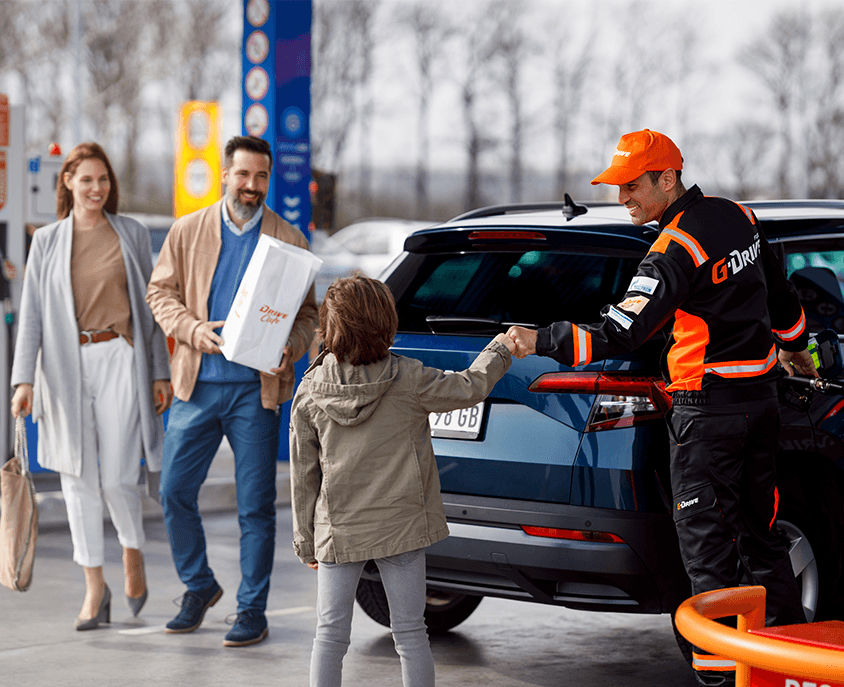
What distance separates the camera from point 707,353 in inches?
145

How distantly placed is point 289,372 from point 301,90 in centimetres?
431

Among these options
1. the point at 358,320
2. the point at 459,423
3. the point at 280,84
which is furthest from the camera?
the point at 280,84

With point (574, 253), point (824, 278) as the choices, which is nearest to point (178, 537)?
point (574, 253)

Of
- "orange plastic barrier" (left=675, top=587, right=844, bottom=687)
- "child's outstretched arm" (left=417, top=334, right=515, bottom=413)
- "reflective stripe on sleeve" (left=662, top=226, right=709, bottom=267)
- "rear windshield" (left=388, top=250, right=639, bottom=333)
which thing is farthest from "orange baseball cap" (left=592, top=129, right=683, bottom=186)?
"orange plastic barrier" (left=675, top=587, right=844, bottom=687)

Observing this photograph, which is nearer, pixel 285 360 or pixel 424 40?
pixel 285 360

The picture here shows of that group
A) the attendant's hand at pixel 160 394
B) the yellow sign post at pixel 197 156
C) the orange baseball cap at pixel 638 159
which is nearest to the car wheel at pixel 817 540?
the orange baseball cap at pixel 638 159

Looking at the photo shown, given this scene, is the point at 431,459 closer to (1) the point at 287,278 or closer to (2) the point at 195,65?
Answer: (1) the point at 287,278

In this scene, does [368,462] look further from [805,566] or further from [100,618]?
[100,618]

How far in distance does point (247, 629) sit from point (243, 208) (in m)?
1.79

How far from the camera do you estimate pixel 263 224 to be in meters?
5.07

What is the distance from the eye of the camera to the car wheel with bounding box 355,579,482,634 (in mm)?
4949

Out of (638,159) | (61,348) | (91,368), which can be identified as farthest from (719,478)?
(61,348)

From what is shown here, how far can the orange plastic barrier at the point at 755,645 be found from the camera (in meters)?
2.23

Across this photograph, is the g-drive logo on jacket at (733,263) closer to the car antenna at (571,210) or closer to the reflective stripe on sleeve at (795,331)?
the reflective stripe on sleeve at (795,331)
